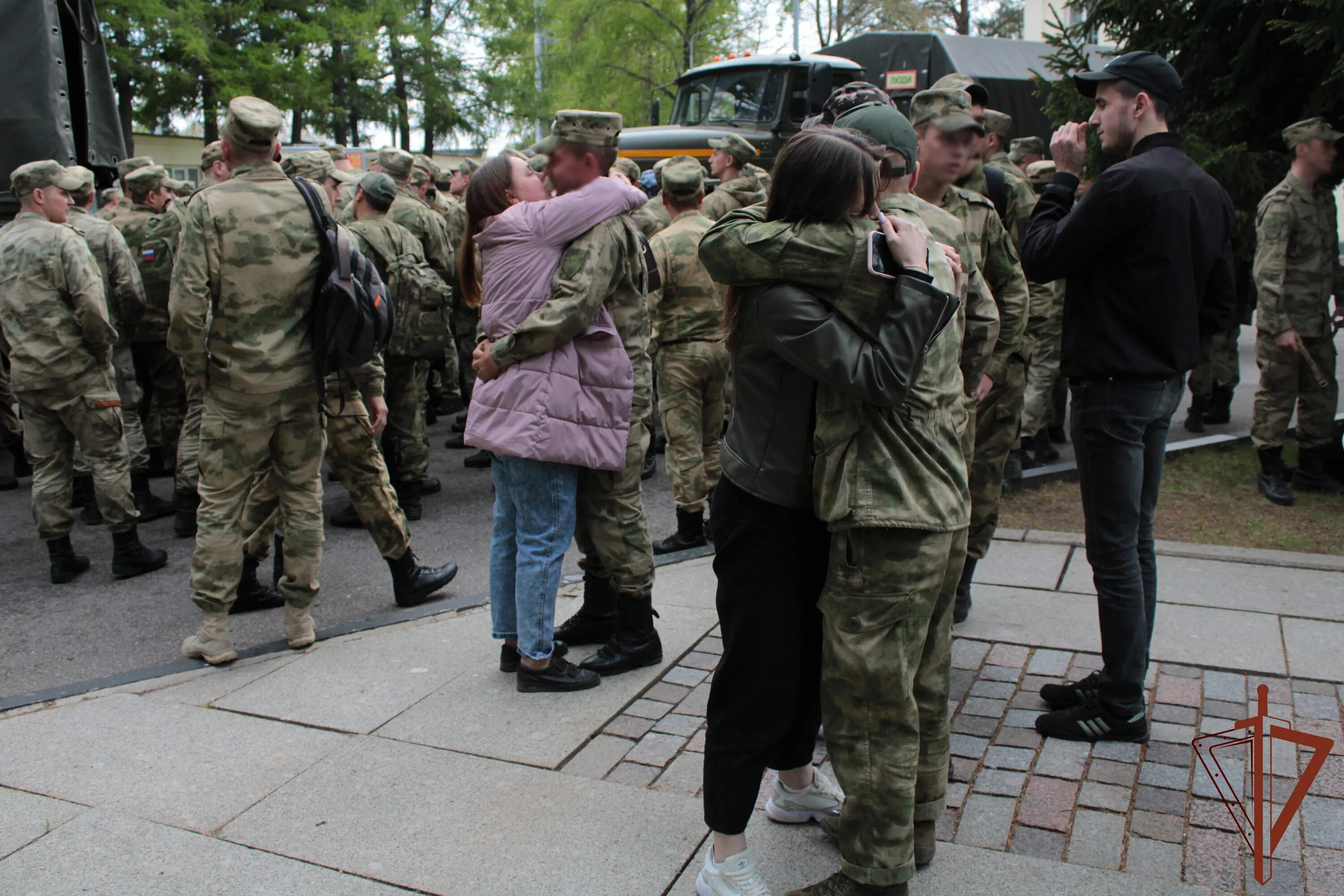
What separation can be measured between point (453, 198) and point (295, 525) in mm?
6307

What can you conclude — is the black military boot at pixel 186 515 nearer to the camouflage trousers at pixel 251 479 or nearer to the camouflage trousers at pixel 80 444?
the camouflage trousers at pixel 80 444

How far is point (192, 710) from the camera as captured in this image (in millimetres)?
4031

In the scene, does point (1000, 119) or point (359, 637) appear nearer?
point (359, 637)

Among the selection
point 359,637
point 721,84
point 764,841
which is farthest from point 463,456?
point 721,84

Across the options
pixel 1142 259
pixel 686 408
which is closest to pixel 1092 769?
pixel 1142 259

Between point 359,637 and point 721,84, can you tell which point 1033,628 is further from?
point 721,84

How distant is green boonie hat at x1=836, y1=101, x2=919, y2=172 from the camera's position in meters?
2.75

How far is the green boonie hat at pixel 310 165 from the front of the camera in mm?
7016

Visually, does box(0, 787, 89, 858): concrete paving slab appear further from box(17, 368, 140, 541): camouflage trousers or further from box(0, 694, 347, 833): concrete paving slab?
box(17, 368, 140, 541): camouflage trousers

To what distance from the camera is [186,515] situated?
268 inches

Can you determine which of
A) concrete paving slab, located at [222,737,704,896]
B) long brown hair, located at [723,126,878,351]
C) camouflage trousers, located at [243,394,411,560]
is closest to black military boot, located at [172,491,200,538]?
camouflage trousers, located at [243,394,411,560]

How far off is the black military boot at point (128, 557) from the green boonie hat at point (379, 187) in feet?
7.72

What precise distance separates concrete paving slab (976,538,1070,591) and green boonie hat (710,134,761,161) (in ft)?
10.5

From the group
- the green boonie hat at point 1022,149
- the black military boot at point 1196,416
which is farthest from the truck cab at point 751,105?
the black military boot at point 1196,416
